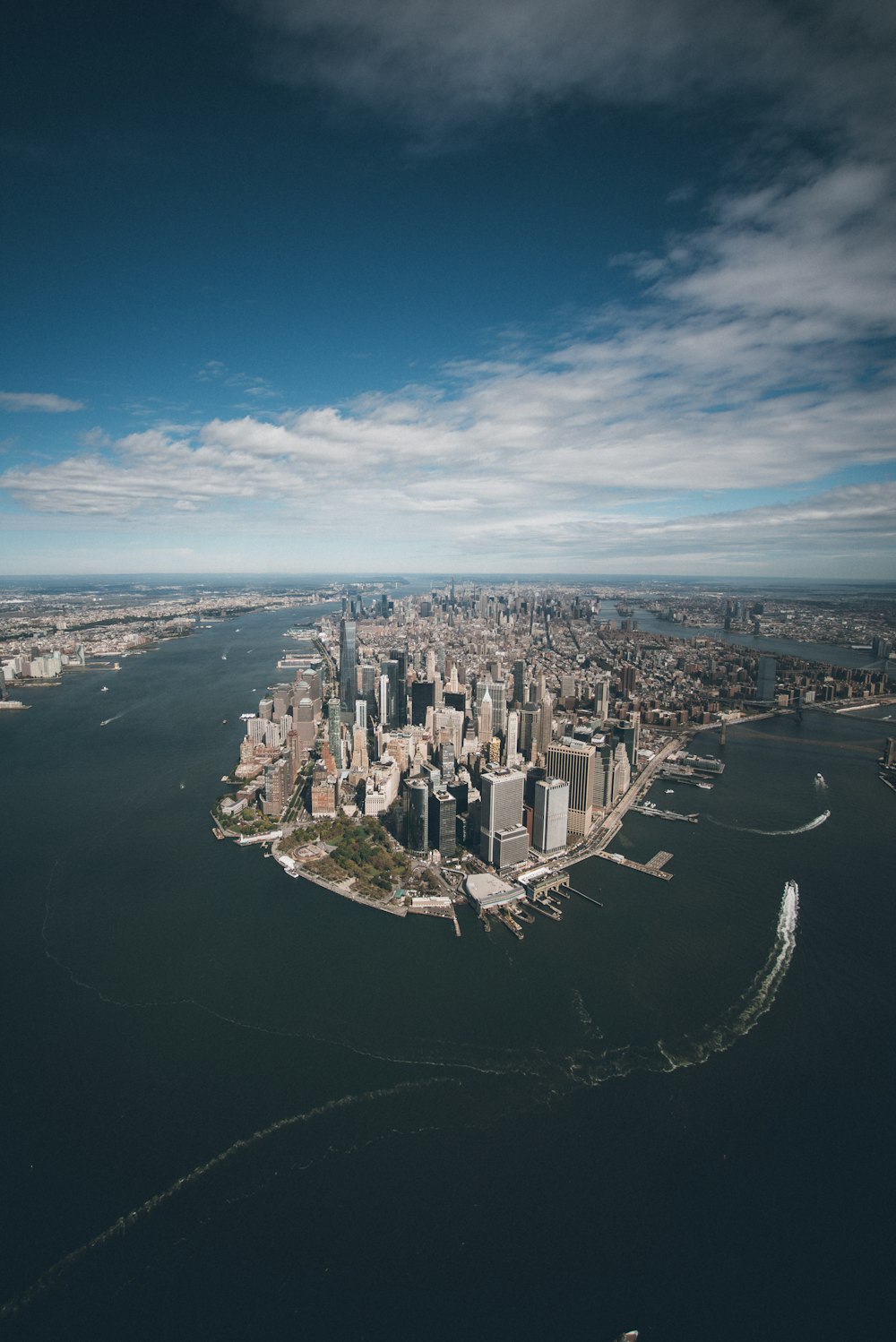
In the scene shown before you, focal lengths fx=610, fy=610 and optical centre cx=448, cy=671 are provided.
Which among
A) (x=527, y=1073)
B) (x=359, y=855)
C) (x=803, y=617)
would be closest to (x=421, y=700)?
(x=359, y=855)

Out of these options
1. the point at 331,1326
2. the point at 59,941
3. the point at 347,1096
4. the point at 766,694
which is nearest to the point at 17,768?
the point at 59,941

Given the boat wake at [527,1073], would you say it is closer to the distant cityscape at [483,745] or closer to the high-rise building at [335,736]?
the distant cityscape at [483,745]

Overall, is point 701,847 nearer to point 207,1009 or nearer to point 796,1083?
point 796,1083

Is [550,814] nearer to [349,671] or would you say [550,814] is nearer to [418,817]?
[418,817]

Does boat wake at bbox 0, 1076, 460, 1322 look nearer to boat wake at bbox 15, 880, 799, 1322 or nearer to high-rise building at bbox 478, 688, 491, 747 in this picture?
boat wake at bbox 15, 880, 799, 1322

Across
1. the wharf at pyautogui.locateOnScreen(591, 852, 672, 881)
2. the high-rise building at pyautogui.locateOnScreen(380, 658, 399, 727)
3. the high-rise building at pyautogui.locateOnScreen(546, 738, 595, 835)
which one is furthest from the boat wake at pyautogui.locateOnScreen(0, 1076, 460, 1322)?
the high-rise building at pyautogui.locateOnScreen(380, 658, 399, 727)
